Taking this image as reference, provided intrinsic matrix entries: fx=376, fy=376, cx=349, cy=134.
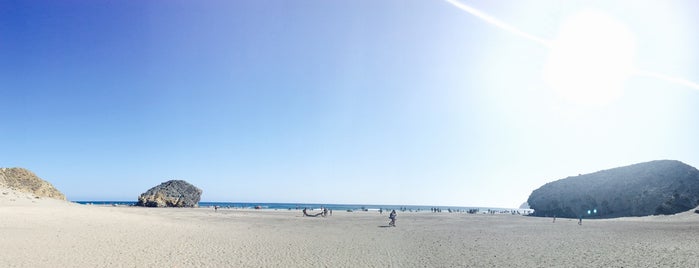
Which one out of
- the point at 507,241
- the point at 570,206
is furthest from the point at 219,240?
the point at 570,206

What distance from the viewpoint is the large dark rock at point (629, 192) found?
61.8 meters

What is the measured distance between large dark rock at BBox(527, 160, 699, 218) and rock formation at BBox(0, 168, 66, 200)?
320 ft

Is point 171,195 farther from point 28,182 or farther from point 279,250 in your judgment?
point 279,250

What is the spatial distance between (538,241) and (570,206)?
64.0 meters

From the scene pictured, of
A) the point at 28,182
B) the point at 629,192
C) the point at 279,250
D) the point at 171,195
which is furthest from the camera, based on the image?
the point at 171,195

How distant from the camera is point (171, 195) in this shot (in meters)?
84.8

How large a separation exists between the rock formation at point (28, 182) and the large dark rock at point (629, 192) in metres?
97.6

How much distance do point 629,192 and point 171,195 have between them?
93.0 m

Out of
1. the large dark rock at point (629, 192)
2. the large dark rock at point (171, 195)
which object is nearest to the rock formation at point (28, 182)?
the large dark rock at point (171, 195)

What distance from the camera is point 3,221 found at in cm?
2466

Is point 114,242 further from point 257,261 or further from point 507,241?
point 507,241

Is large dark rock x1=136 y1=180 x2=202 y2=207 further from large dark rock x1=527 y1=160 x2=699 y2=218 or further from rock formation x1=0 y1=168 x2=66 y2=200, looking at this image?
large dark rock x1=527 y1=160 x2=699 y2=218

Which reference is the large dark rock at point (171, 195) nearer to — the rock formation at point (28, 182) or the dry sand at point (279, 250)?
the rock formation at point (28, 182)

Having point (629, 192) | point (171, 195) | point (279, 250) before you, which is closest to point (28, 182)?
point (171, 195)
